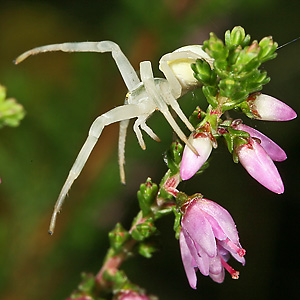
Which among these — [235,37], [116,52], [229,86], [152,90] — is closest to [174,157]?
[152,90]

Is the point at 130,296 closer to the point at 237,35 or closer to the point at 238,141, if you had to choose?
the point at 238,141

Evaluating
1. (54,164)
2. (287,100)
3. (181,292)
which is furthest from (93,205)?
(287,100)

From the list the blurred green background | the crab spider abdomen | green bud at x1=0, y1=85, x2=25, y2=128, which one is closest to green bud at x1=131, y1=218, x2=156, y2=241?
the crab spider abdomen

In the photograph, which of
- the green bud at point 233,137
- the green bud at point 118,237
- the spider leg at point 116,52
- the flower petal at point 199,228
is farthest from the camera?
the spider leg at point 116,52

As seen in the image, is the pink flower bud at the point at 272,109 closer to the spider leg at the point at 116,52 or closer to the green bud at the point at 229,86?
the green bud at the point at 229,86

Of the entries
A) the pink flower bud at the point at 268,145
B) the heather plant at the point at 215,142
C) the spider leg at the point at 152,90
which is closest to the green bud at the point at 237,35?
the heather plant at the point at 215,142

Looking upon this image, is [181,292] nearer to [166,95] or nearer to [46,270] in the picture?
[46,270]
